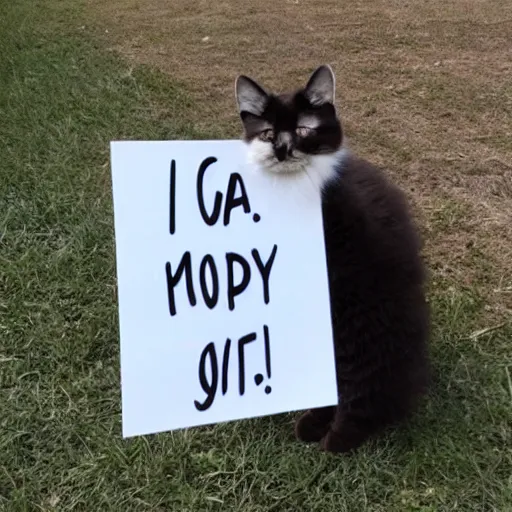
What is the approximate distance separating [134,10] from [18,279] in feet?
9.88

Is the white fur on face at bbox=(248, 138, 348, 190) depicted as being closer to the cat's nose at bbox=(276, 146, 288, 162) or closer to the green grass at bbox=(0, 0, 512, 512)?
the cat's nose at bbox=(276, 146, 288, 162)

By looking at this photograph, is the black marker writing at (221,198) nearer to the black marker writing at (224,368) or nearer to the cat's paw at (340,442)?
the black marker writing at (224,368)

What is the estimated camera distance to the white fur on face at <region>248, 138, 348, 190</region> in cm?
120

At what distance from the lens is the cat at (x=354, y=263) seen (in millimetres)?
1216

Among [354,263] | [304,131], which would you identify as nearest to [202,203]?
[304,131]

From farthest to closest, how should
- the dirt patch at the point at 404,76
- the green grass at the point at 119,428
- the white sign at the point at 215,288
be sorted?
the dirt patch at the point at 404,76 < the green grass at the point at 119,428 < the white sign at the point at 215,288

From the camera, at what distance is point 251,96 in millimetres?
1231

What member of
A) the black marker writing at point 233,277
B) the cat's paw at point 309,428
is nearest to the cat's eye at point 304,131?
the black marker writing at point 233,277

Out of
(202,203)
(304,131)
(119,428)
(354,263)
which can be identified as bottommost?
(119,428)

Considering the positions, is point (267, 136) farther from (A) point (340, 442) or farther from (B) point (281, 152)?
(A) point (340, 442)

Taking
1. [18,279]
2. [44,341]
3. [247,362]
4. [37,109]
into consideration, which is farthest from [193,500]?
[37,109]

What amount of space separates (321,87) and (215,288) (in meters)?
0.43

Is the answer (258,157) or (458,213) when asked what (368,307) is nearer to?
(258,157)

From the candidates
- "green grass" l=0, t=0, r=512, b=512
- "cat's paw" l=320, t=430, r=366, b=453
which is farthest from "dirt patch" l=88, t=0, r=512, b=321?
"cat's paw" l=320, t=430, r=366, b=453
